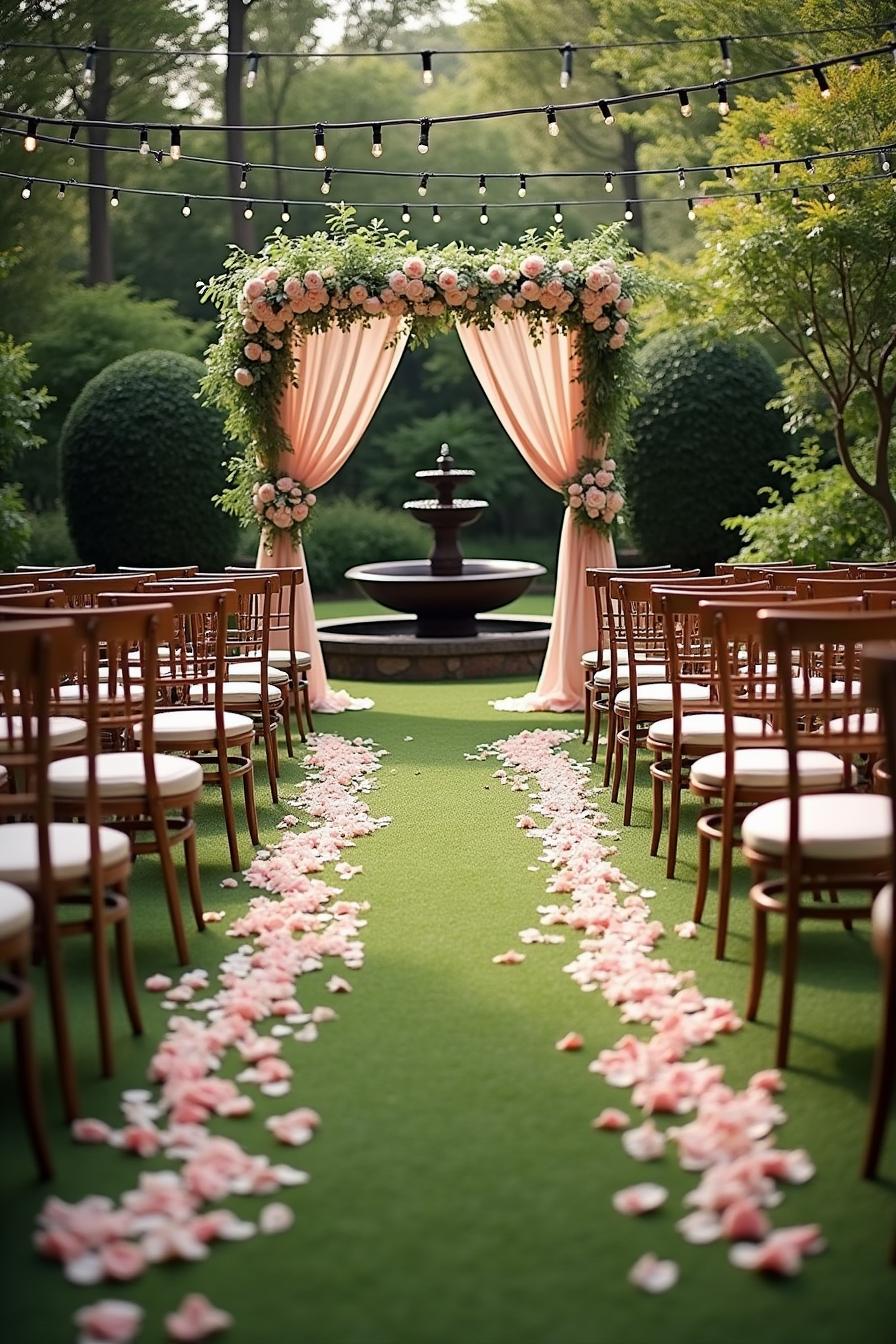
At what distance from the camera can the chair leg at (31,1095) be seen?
2.68m

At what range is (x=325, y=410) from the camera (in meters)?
9.40

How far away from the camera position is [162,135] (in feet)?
72.4

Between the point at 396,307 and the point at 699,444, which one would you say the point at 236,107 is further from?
the point at 396,307

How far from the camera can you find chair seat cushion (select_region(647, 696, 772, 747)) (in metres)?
4.62

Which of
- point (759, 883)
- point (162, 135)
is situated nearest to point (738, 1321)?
point (759, 883)

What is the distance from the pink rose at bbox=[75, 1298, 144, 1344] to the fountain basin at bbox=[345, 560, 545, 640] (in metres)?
8.76

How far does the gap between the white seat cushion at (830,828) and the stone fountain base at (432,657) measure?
732cm

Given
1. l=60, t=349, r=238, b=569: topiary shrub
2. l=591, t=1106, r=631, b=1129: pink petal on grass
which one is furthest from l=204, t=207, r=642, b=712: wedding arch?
l=591, t=1106, r=631, b=1129: pink petal on grass

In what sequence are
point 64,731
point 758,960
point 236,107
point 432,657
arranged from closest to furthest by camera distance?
point 758,960
point 64,731
point 432,657
point 236,107

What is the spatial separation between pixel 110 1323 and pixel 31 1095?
24.7 inches

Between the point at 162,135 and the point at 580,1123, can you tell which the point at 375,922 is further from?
the point at 162,135

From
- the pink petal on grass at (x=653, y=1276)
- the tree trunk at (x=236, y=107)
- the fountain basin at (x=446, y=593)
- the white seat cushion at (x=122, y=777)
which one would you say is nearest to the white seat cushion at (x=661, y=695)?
the white seat cushion at (x=122, y=777)

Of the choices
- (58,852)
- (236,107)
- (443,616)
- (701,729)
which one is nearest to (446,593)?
(443,616)

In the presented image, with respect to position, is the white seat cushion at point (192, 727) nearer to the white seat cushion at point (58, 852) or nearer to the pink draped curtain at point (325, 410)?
the white seat cushion at point (58, 852)
